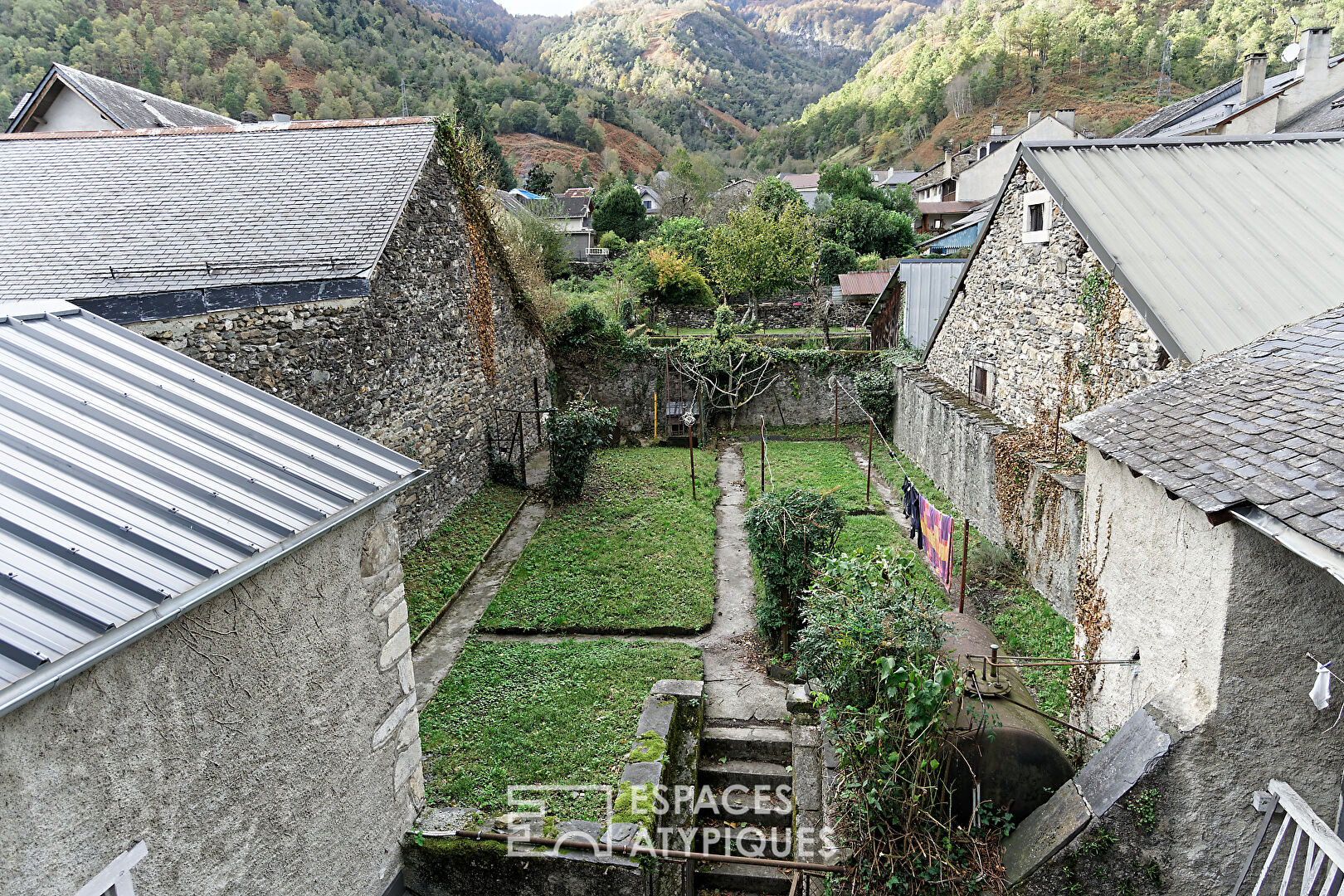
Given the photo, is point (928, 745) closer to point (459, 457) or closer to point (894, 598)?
point (894, 598)

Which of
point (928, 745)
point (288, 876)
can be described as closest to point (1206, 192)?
point (928, 745)

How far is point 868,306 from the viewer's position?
2792 cm

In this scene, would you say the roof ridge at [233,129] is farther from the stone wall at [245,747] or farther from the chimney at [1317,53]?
the chimney at [1317,53]

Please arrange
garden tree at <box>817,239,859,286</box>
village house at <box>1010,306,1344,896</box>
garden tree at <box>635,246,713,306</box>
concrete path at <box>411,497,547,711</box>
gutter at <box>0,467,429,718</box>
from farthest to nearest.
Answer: garden tree at <box>817,239,859,286</box>
garden tree at <box>635,246,713,306</box>
concrete path at <box>411,497,547,711</box>
village house at <box>1010,306,1344,896</box>
gutter at <box>0,467,429,718</box>

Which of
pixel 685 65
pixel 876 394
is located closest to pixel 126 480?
pixel 876 394

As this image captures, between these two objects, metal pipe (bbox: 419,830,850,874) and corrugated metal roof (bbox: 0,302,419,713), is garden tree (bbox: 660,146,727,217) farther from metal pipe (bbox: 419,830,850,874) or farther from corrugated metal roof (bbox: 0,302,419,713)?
metal pipe (bbox: 419,830,850,874)

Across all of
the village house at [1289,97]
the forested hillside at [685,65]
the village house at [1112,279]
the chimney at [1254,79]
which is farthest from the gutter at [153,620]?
the forested hillside at [685,65]

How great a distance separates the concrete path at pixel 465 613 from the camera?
7688 millimetres

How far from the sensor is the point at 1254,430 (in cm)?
436

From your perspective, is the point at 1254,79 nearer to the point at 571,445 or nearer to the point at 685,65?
the point at 571,445

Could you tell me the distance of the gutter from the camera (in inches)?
89.3

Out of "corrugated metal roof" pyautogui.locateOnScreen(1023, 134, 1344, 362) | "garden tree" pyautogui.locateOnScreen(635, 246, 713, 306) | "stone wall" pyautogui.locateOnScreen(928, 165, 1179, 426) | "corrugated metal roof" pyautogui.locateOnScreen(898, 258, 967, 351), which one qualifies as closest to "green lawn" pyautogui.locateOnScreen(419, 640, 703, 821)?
"stone wall" pyautogui.locateOnScreen(928, 165, 1179, 426)

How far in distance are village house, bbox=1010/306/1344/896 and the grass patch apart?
7.58 meters

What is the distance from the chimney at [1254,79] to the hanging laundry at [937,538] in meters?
25.0
